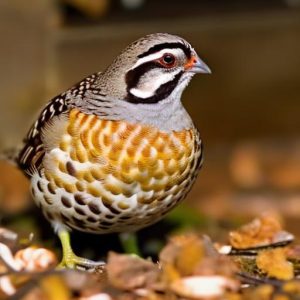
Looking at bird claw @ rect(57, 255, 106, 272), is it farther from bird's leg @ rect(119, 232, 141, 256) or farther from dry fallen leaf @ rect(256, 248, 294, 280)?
dry fallen leaf @ rect(256, 248, 294, 280)

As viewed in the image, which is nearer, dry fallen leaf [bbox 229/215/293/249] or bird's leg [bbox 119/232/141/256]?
dry fallen leaf [bbox 229/215/293/249]

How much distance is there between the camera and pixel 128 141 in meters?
3.84

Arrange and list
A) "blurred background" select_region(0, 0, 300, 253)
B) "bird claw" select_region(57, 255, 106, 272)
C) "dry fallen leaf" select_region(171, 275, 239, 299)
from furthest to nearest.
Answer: "blurred background" select_region(0, 0, 300, 253), "bird claw" select_region(57, 255, 106, 272), "dry fallen leaf" select_region(171, 275, 239, 299)

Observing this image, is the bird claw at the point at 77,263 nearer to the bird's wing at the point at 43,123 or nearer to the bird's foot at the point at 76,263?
the bird's foot at the point at 76,263

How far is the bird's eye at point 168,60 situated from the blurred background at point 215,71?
2733 mm

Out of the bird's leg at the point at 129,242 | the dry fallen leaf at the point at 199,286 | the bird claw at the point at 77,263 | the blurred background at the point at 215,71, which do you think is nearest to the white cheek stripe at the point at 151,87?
the bird claw at the point at 77,263

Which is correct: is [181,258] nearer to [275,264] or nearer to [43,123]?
[275,264]

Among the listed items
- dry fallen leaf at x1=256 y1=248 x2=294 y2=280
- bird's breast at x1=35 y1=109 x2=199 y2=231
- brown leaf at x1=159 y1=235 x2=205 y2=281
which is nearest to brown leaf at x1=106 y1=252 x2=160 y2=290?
brown leaf at x1=159 y1=235 x2=205 y2=281

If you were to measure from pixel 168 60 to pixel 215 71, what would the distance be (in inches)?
132

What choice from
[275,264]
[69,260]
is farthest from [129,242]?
[275,264]

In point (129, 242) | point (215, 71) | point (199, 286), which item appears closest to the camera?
point (199, 286)

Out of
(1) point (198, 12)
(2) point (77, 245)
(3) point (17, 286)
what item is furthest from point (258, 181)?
(3) point (17, 286)

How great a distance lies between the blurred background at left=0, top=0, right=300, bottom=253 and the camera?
6918 millimetres

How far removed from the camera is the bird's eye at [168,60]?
3826 mm
